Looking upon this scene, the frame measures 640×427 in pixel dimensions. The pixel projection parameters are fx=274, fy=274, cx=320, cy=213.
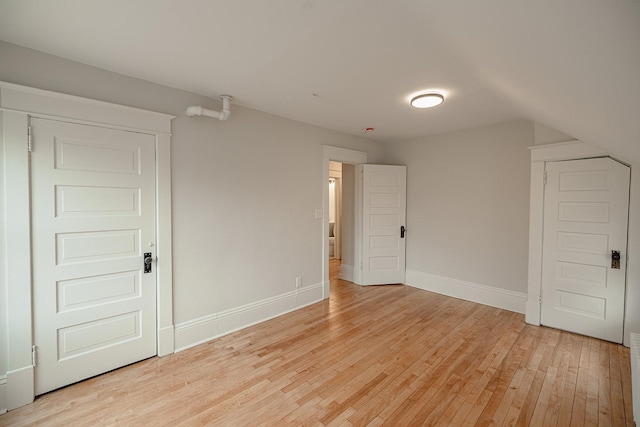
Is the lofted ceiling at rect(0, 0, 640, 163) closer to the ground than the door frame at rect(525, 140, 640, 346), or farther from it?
farther from it

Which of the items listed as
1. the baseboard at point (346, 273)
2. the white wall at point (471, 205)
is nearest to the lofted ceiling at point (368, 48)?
the white wall at point (471, 205)

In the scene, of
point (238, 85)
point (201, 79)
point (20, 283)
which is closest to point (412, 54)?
point (238, 85)

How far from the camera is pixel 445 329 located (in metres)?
3.20

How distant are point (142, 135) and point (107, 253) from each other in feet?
3.56

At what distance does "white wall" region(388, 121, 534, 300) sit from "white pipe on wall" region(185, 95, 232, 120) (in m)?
3.23

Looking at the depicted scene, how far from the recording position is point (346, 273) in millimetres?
5277

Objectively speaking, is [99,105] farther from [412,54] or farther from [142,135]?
[412,54]

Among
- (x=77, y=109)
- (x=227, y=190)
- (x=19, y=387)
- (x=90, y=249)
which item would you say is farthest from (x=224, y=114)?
(x=19, y=387)

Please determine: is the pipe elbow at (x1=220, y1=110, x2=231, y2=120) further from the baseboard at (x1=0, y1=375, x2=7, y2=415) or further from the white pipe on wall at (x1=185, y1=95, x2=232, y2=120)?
the baseboard at (x1=0, y1=375, x2=7, y2=415)

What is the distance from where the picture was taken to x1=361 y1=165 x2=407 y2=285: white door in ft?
15.5

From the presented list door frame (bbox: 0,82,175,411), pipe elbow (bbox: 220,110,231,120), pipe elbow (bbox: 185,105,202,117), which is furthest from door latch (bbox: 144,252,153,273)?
pipe elbow (bbox: 220,110,231,120)

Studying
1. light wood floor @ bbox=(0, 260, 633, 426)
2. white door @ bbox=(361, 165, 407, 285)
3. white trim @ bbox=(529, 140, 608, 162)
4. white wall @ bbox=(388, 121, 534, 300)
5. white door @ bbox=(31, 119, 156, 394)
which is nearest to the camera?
light wood floor @ bbox=(0, 260, 633, 426)

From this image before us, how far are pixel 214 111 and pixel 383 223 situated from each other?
3.23m

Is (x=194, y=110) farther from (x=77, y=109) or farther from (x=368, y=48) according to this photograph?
(x=368, y=48)
